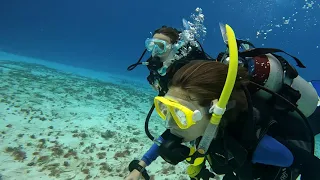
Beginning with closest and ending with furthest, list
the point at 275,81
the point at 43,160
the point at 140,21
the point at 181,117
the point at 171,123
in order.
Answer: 1. the point at 181,117
2. the point at 171,123
3. the point at 275,81
4. the point at 43,160
5. the point at 140,21

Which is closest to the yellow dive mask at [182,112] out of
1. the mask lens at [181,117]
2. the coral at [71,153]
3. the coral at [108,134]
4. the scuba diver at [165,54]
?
the mask lens at [181,117]

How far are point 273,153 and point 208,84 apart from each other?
0.80m

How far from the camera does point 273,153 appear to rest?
2059 millimetres

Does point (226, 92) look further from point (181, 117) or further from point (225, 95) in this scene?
point (181, 117)

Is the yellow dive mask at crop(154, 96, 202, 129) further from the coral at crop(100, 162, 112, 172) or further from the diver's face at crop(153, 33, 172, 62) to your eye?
the coral at crop(100, 162, 112, 172)

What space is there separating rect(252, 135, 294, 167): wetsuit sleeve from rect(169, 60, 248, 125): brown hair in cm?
34

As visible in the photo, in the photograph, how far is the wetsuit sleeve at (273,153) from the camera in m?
2.06

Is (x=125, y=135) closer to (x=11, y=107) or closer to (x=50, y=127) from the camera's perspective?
(x=50, y=127)

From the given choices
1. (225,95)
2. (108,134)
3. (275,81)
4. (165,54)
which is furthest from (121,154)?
(225,95)

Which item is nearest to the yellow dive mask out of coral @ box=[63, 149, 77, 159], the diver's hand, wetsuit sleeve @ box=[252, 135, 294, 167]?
wetsuit sleeve @ box=[252, 135, 294, 167]

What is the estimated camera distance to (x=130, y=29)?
147250 mm

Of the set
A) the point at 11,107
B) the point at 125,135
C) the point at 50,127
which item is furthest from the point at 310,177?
the point at 11,107

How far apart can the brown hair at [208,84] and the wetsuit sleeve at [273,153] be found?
336 millimetres

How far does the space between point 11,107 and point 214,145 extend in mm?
9732
